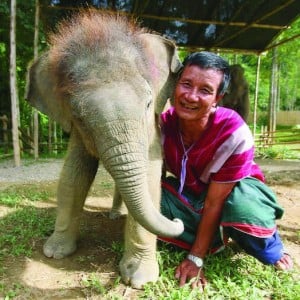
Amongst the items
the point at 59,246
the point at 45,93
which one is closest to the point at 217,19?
the point at 45,93

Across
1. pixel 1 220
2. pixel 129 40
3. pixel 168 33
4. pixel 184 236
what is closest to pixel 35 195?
pixel 1 220

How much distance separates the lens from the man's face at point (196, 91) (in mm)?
2479

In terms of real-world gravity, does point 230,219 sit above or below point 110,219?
above

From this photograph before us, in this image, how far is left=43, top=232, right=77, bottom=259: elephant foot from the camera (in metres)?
3.04

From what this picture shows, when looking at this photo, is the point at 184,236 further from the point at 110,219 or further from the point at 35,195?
the point at 35,195

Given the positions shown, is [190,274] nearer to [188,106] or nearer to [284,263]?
[284,263]

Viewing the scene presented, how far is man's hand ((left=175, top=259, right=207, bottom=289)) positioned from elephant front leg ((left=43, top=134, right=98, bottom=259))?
0.89 metres

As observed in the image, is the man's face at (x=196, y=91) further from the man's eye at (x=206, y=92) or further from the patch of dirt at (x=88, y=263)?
the patch of dirt at (x=88, y=263)

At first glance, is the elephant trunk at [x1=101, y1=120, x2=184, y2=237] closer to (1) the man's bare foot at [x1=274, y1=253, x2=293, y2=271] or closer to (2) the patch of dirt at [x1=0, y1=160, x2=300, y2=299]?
(2) the patch of dirt at [x1=0, y1=160, x2=300, y2=299]

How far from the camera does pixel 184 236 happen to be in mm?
2977

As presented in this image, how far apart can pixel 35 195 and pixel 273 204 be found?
319 centimetres

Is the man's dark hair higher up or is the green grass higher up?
the man's dark hair

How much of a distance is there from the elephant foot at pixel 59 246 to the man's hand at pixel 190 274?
0.87 metres

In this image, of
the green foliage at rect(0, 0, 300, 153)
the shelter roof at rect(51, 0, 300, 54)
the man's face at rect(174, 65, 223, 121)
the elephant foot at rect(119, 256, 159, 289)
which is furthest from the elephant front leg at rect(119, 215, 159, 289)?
the shelter roof at rect(51, 0, 300, 54)
